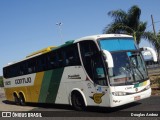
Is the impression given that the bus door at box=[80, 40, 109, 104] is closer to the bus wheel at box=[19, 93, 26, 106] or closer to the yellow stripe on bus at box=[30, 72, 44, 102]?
the yellow stripe on bus at box=[30, 72, 44, 102]

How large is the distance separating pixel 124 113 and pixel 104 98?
977mm

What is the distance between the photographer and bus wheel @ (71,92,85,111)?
13.8 meters

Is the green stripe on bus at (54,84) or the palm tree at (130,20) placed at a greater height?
the palm tree at (130,20)

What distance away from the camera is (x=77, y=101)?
46.3 ft

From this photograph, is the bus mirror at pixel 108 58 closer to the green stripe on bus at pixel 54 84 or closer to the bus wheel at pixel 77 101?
the bus wheel at pixel 77 101

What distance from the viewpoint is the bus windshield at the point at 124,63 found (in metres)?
11.9

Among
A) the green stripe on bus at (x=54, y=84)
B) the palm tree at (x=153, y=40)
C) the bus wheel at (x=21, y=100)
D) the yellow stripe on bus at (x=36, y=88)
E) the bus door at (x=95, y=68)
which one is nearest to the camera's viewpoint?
the bus door at (x=95, y=68)

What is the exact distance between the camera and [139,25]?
30422 mm

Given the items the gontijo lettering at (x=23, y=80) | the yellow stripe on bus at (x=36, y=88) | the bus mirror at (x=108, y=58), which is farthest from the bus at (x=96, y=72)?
the gontijo lettering at (x=23, y=80)

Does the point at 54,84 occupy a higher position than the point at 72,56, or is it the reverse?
the point at 72,56

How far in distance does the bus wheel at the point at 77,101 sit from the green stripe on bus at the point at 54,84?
58.0 inches

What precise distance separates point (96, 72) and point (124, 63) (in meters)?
1.20

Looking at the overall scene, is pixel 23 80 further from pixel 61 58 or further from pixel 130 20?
pixel 130 20

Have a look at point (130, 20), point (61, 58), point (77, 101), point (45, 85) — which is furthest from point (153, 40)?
point (77, 101)
